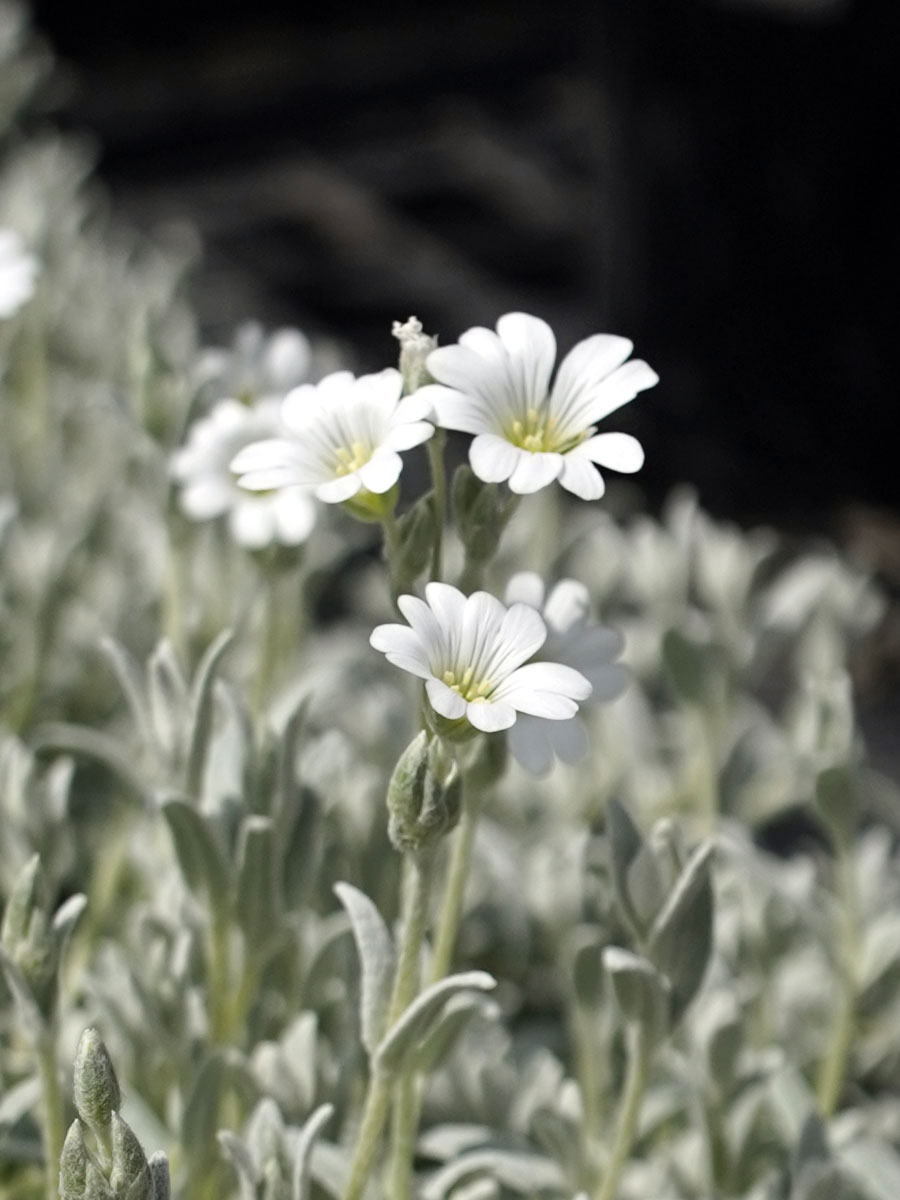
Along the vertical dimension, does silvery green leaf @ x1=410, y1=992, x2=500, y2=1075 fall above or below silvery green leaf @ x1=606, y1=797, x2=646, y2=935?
below

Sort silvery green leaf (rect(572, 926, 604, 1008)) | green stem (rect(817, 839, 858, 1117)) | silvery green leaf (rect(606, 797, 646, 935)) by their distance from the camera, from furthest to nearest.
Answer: green stem (rect(817, 839, 858, 1117)) → silvery green leaf (rect(572, 926, 604, 1008)) → silvery green leaf (rect(606, 797, 646, 935))

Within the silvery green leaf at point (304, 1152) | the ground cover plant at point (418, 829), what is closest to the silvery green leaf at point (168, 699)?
the ground cover plant at point (418, 829)

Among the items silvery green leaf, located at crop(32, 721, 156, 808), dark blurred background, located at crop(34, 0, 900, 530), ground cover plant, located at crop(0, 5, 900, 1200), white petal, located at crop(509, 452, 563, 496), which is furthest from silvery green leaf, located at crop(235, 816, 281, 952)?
dark blurred background, located at crop(34, 0, 900, 530)

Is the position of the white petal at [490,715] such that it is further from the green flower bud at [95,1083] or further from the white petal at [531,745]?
the green flower bud at [95,1083]

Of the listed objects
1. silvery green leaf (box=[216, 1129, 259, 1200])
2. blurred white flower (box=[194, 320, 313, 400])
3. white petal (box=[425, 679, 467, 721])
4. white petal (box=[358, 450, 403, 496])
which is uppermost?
blurred white flower (box=[194, 320, 313, 400])

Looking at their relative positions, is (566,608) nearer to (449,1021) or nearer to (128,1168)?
(449,1021)

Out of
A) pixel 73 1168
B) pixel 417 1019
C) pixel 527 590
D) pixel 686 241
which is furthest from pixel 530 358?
pixel 686 241

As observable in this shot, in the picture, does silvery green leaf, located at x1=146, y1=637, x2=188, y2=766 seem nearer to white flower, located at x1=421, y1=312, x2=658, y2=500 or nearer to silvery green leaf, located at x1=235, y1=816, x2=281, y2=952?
silvery green leaf, located at x1=235, y1=816, x2=281, y2=952
